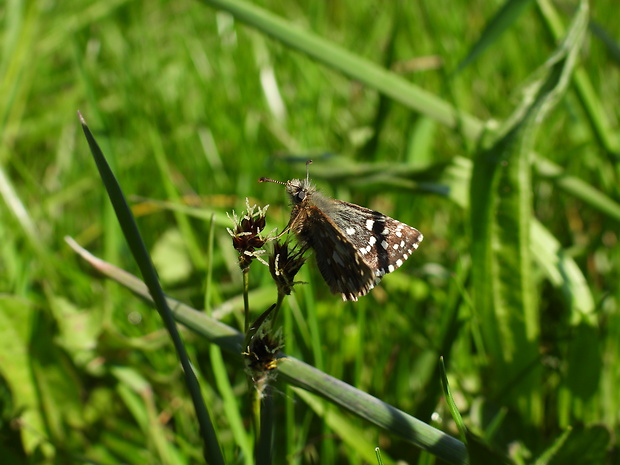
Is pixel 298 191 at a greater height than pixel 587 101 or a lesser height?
lesser

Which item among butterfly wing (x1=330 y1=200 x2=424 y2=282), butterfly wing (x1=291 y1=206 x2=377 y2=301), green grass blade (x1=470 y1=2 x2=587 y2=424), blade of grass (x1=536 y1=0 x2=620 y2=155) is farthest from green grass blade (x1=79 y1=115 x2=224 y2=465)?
blade of grass (x1=536 y1=0 x2=620 y2=155)

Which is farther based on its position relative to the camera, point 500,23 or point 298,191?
point 500,23

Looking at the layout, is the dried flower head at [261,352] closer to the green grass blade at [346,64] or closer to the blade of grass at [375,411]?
the blade of grass at [375,411]

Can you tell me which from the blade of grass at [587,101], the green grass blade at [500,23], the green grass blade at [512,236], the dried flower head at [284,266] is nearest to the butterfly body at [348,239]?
the dried flower head at [284,266]

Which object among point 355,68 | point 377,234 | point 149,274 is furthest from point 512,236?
point 149,274

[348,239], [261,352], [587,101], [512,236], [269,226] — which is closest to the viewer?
[261,352]

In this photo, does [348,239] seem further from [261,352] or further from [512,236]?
[512,236]
